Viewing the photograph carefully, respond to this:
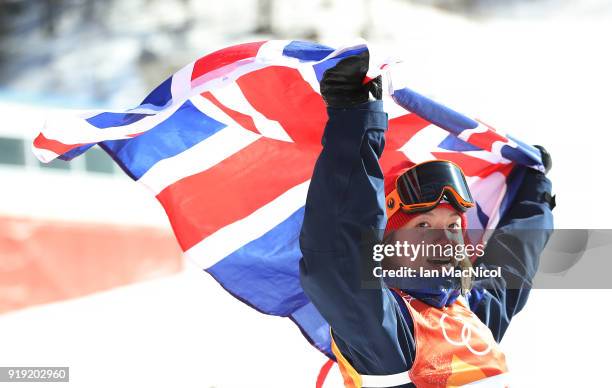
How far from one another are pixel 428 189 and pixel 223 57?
72 centimetres

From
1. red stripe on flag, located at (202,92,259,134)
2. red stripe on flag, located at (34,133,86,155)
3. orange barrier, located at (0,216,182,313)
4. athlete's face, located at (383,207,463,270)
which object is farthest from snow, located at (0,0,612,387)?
orange barrier, located at (0,216,182,313)

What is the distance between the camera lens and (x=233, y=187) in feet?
8.73

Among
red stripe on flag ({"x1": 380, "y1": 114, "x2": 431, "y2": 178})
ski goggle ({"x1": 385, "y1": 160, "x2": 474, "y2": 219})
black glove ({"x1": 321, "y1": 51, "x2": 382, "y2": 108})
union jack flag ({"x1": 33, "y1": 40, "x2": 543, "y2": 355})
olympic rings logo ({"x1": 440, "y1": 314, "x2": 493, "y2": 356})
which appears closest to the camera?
black glove ({"x1": 321, "y1": 51, "x2": 382, "y2": 108})

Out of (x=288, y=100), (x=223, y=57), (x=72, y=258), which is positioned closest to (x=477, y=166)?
(x=288, y=100)

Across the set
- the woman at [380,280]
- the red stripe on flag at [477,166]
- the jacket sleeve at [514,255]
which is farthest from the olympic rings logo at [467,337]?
the red stripe on flag at [477,166]

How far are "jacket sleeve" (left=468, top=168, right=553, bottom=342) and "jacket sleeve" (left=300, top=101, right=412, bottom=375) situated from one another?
77cm

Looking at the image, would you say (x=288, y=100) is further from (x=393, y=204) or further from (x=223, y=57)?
(x=393, y=204)

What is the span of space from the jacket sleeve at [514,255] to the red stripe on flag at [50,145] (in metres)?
1.31

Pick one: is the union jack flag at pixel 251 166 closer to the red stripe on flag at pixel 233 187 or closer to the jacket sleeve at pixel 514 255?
the red stripe on flag at pixel 233 187

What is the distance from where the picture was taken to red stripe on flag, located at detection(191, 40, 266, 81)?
2.30 metres

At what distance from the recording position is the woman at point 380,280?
180cm

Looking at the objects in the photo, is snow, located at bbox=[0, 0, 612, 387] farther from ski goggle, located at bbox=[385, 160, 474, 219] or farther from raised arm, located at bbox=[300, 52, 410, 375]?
ski goggle, located at bbox=[385, 160, 474, 219]

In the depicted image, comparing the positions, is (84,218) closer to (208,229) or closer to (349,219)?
(208,229)

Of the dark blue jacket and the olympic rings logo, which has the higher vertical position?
the dark blue jacket
